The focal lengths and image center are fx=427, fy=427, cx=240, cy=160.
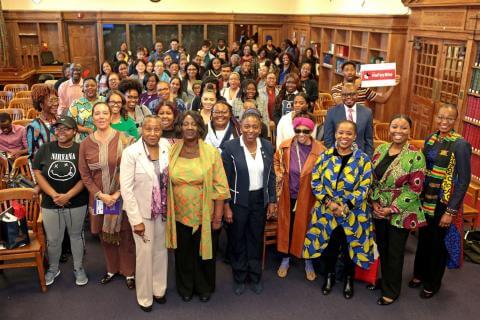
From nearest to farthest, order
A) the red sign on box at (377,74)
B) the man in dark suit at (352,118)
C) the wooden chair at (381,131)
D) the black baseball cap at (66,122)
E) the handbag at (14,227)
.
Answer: the black baseball cap at (66,122) → the handbag at (14,227) → the man in dark suit at (352,118) → the red sign on box at (377,74) → the wooden chair at (381,131)

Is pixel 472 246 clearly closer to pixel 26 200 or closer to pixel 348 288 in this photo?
pixel 348 288

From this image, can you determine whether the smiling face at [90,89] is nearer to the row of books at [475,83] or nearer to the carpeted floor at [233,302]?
the carpeted floor at [233,302]

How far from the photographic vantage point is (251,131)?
3373mm

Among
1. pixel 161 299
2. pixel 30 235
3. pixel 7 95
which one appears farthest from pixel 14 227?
pixel 7 95

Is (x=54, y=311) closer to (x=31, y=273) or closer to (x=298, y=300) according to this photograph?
(x=31, y=273)

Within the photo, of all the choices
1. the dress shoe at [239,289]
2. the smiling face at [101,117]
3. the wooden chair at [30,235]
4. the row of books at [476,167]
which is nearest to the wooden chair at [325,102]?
the row of books at [476,167]

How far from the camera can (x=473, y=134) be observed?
582 cm

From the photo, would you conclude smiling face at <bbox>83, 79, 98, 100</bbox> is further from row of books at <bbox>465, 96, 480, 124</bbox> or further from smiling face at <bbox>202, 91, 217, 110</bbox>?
row of books at <bbox>465, 96, 480, 124</bbox>

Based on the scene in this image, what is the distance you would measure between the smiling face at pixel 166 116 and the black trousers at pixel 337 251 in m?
1.69

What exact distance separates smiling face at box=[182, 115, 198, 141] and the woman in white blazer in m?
0.18

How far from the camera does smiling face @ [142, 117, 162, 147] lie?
3133 mm

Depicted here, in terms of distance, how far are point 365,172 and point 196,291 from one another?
1.73 meters

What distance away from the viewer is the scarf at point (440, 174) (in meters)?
3.33

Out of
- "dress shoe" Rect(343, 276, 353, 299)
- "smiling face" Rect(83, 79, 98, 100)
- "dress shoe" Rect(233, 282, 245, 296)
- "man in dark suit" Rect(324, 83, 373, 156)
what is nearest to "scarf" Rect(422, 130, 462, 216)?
"man in dark suit" Rect(324, 83, 373, 156)
